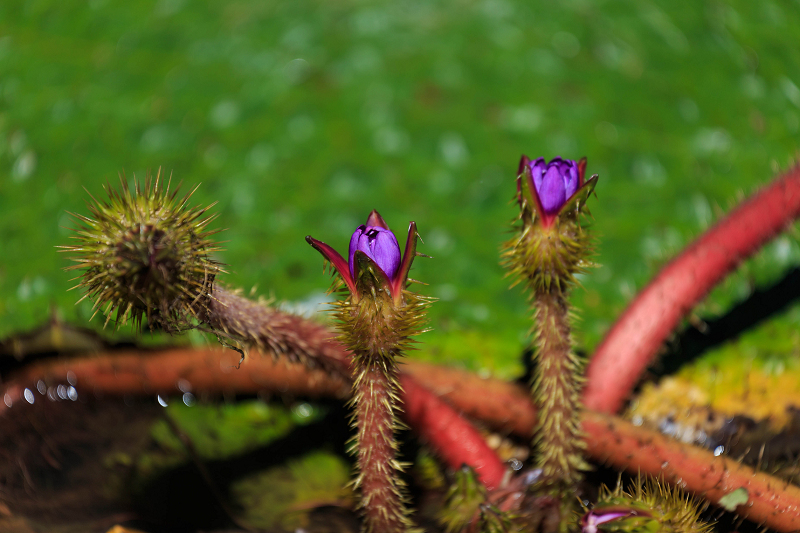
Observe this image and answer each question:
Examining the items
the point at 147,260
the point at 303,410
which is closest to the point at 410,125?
the point at 303,410

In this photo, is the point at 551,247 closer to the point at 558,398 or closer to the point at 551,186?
the point at 551,186

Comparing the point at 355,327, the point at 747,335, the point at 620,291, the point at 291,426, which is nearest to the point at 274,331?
the point at 355,327

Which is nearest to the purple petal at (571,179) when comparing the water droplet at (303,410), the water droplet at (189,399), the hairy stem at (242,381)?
the hairy stem at (242,381)

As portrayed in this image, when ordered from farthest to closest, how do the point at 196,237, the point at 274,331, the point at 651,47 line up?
the point at 651,47 < the point at 274,331 < the point at 196,237

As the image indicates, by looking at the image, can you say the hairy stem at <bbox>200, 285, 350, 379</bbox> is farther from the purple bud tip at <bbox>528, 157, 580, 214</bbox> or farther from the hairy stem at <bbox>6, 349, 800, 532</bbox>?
the purple bud tip at <bbox>528, 157, 580, 214</bbox>

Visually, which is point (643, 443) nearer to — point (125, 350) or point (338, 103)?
point (125, 350)

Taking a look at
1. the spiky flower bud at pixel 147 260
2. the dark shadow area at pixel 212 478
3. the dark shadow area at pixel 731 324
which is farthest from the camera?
the dark shadow area at pixel 731 324

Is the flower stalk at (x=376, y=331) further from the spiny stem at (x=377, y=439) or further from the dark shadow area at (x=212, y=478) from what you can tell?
the dark shadow area at (x=212, y=478)
